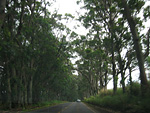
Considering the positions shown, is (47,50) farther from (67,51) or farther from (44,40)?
(67,51)

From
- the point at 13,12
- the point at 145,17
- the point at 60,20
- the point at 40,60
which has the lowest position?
the point at 40,60

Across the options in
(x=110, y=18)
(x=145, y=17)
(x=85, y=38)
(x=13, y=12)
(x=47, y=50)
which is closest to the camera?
(x=145, y=17)

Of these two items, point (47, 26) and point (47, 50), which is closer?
point (47, 26)

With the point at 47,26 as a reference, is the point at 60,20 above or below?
above

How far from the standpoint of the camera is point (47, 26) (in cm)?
2266

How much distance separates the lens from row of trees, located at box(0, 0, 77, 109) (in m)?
15.7

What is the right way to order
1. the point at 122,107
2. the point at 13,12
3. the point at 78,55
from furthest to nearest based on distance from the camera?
1. the point at 78,55
2. the point at 13,12
3. the point at 122,107

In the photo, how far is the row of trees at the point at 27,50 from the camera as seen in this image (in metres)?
15.7

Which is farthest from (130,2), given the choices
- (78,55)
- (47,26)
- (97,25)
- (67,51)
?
(78,55)

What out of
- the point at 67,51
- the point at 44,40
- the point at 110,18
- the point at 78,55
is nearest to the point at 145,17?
the point at 110,18

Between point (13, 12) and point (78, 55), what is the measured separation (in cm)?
Result: 1966

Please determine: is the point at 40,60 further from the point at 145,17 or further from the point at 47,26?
the point at 145,17

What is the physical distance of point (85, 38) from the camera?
26.3 m

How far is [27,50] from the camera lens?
16281 mm
